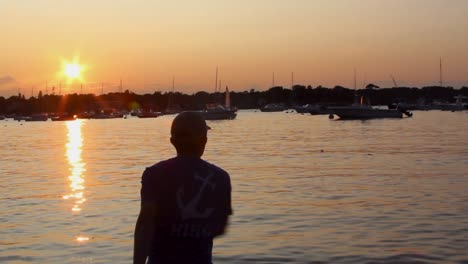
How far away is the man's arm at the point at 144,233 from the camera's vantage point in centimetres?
450

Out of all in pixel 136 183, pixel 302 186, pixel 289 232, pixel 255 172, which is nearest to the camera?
pixel 289 232

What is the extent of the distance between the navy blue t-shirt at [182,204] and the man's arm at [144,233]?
0.17 feet

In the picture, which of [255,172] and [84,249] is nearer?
[84,249]

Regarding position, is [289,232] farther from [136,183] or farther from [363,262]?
[136,183]

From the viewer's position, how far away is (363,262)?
40.0ft

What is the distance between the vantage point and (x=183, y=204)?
15.3 feet

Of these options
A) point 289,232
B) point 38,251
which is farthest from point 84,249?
point 289,232

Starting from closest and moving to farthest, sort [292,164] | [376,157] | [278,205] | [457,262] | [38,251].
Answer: [457,262] < [38,251] < [278,205] < [292,164] < [376,157]

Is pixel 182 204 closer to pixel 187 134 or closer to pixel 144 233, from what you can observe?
pixel 144 233

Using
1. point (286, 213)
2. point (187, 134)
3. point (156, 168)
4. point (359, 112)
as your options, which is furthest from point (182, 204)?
point (359, 112)

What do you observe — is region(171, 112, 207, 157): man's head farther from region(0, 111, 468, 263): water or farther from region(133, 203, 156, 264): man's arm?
region(0, 111, 468, 263): water

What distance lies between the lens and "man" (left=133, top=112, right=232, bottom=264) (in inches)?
180

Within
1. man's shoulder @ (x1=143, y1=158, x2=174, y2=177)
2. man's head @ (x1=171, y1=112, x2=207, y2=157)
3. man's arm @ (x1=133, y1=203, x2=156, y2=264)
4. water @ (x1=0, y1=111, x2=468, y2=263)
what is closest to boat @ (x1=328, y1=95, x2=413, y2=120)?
water @ (x1=0, y1=111, x2=468, y2=263)

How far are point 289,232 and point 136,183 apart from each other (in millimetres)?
12534
